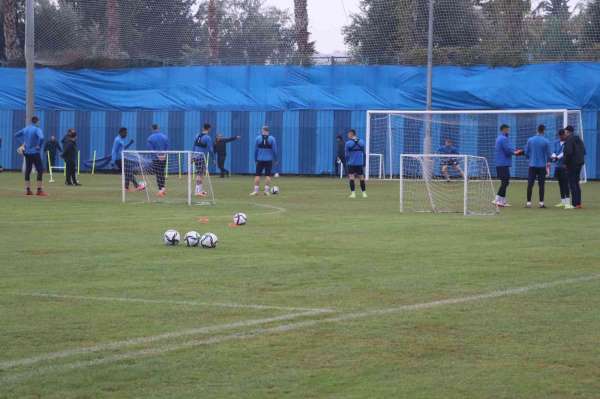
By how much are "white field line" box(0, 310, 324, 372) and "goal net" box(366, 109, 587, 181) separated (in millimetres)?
35346

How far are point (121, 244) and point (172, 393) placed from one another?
9484 mm

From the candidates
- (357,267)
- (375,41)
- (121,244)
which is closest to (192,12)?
(375,41)

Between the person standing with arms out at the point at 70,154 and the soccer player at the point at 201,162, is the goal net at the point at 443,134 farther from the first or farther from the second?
the soccer player at the point at 201,162

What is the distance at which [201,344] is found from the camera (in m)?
8.14

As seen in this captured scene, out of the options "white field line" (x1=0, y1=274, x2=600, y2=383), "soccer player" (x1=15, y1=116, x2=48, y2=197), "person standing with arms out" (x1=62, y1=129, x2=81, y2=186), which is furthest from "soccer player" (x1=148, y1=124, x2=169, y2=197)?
"white field line" (x1=0, y1=274, x2=600, y2=383)

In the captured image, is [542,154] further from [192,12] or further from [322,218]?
[192,12]

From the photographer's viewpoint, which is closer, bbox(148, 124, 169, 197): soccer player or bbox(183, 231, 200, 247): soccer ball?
bbox(183, 231, 200, 247): soccer ball

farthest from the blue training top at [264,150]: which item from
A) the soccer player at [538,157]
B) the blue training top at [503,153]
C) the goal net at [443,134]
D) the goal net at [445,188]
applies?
the goal net at [443,134]

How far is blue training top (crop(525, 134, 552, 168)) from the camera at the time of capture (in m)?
26.7

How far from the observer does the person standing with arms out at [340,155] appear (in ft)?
154

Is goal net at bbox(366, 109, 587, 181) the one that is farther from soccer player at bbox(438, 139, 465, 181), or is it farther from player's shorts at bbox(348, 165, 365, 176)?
player's shorts at bbox(348, 165, 365, 176)

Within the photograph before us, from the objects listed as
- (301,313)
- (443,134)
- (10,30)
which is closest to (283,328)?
(301,313)

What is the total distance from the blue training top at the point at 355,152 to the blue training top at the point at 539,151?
4706 mm

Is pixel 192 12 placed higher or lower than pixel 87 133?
higher
